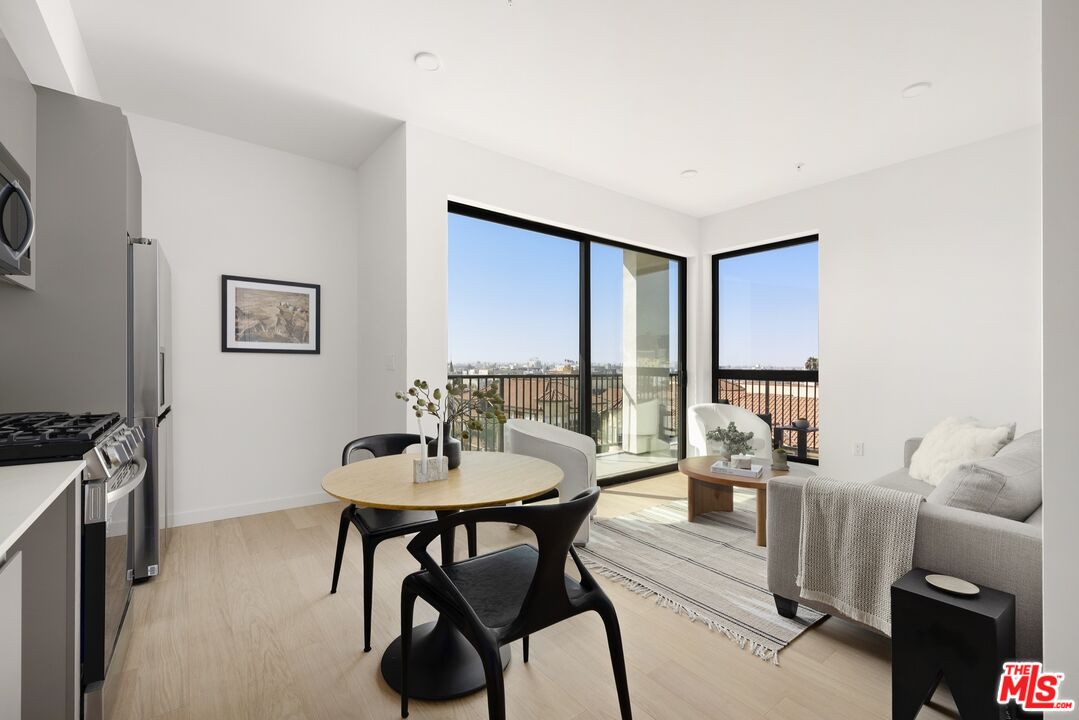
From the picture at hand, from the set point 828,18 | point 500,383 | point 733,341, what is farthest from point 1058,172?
point 733,341

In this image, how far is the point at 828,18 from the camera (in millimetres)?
2234

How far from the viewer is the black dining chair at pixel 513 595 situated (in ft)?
4.12

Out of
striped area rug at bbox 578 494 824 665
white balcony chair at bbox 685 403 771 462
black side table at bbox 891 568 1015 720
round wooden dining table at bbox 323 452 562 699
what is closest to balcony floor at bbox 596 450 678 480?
white balcony chair at bbox 685 403 771 462

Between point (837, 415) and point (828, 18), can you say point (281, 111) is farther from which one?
point (837, 415)

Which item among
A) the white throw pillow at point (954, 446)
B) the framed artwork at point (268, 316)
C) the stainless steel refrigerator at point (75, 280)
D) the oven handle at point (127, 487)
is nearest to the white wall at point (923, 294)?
the white throw pillow at point (954, 446)

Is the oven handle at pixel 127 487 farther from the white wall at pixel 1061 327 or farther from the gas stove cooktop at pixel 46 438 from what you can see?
the white wall at pixel 1061 327

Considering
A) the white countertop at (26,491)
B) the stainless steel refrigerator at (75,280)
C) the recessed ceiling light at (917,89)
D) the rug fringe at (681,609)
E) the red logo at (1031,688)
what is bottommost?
the rug fringe at (681,609)

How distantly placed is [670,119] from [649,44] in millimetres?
802

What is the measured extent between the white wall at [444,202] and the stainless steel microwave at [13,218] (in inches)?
71.2

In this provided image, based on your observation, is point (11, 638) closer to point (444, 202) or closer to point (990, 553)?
point (990, 553)

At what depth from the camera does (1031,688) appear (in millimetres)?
1286

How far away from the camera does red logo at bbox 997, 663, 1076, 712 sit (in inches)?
45.4

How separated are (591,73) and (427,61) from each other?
2.85 ft

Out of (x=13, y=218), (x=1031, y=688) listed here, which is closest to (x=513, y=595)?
(x=1031, y=688)
